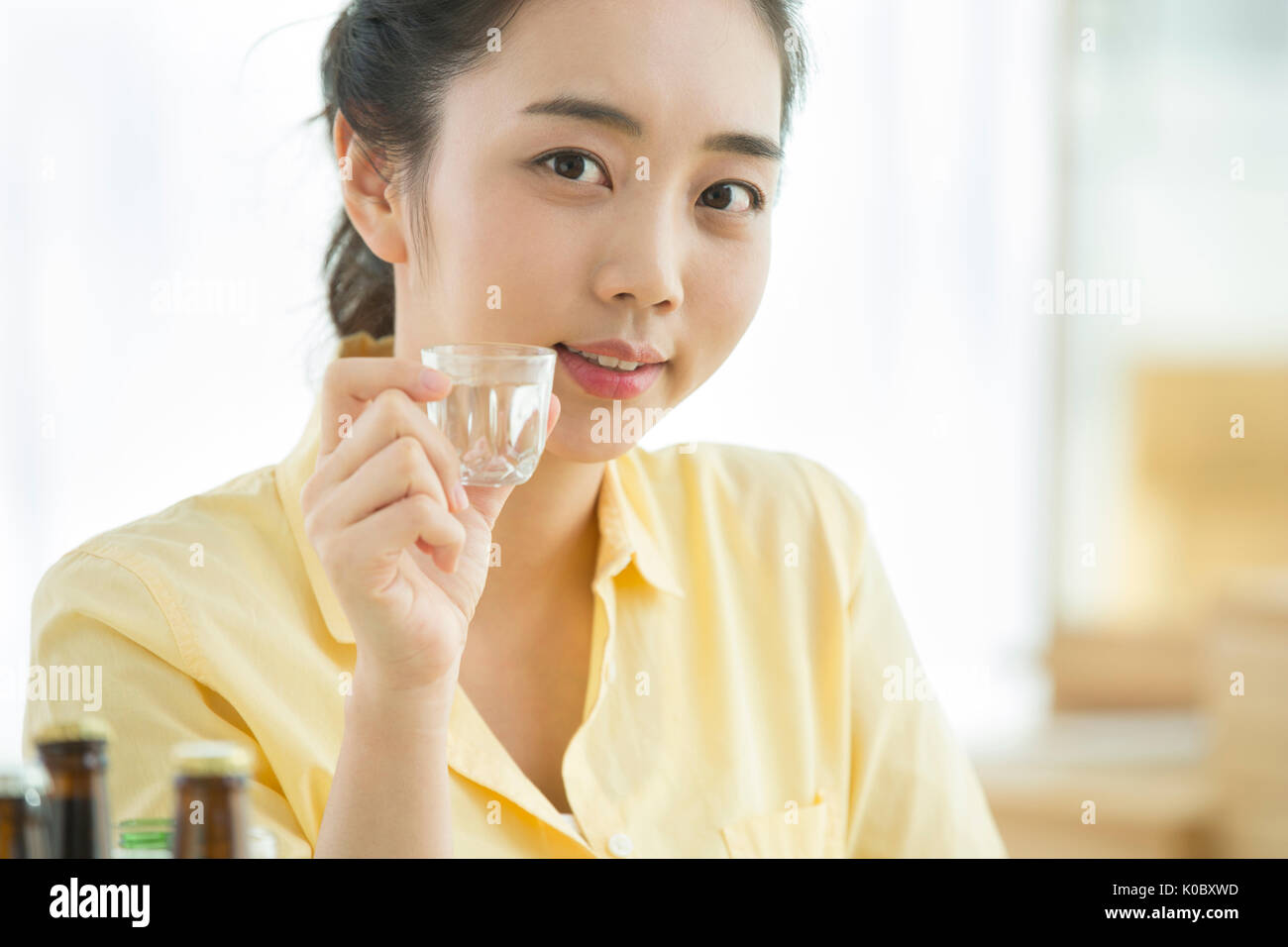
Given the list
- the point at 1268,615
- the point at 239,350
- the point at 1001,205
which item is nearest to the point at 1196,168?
the point at 1001,205

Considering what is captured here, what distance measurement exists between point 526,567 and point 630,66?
583 mm

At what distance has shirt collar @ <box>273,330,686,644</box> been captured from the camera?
1.37 meters

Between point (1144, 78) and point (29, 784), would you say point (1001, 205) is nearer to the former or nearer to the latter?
point (1144, 78)

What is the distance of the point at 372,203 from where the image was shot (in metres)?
1.45

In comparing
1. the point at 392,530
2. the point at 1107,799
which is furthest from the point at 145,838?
the point at 1107,799

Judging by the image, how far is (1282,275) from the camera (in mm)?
4336

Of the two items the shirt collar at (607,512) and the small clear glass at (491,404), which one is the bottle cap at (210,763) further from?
the shirt collar at (607,512)

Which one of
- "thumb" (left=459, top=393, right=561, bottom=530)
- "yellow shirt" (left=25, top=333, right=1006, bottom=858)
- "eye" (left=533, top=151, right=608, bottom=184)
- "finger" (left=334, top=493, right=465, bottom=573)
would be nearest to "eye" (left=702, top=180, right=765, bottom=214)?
"eye" (left=533, top=151, right=608, bottom=184)

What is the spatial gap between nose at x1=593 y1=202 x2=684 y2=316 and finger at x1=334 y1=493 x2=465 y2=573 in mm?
354

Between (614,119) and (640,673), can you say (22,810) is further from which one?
(640,673)

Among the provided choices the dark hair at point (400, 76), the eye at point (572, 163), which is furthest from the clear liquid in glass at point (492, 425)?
the dark hair at point (400, 76)

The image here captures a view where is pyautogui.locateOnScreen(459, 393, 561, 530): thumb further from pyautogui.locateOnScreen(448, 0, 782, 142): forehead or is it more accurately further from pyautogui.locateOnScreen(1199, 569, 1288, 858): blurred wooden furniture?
pyautogui.locateOnScreen(1199, 569, 1288, 858): blurred wooden furniture

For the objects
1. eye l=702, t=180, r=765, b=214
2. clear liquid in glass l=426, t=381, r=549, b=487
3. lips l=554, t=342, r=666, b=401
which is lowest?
clear liquid in glass l=426, t=381, r=549, b=487

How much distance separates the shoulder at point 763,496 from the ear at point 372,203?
413 mm
